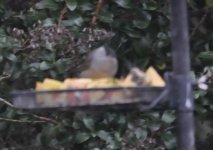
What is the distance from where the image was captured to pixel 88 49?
238 centimetres

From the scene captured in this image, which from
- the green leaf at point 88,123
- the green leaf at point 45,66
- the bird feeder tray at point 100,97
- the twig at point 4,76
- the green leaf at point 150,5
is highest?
the green leaf at point 150,5

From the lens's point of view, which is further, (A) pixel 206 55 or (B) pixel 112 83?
(A) pixel 206 55

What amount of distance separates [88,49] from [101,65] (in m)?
0.91

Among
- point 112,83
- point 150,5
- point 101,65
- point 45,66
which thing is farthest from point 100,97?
point 150,5

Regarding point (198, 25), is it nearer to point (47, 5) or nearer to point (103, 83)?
point (47, 5)

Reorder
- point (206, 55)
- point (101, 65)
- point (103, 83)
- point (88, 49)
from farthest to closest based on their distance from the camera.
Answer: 1. point (206, 55)
2. point (88, 49)
3. point (101, 65)
4. point (103, 83)

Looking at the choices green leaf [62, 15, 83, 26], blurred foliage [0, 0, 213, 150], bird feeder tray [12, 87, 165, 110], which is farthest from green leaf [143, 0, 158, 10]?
bird feeder tray [12, 87, 165, 110]

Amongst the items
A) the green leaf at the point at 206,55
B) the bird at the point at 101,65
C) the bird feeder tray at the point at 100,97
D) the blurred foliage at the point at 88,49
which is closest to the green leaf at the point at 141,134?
the blurred foliage at the point at 88,49

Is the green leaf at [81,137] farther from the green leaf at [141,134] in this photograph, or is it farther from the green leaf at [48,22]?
the green leaf at [48,22]

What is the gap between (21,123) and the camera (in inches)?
105

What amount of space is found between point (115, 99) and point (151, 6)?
135cm

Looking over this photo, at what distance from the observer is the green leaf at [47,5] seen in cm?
254

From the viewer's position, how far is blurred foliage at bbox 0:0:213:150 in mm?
2449

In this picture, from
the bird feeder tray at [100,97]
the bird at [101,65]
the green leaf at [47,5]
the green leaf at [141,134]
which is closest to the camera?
the bird feeder tray at [100,97]
